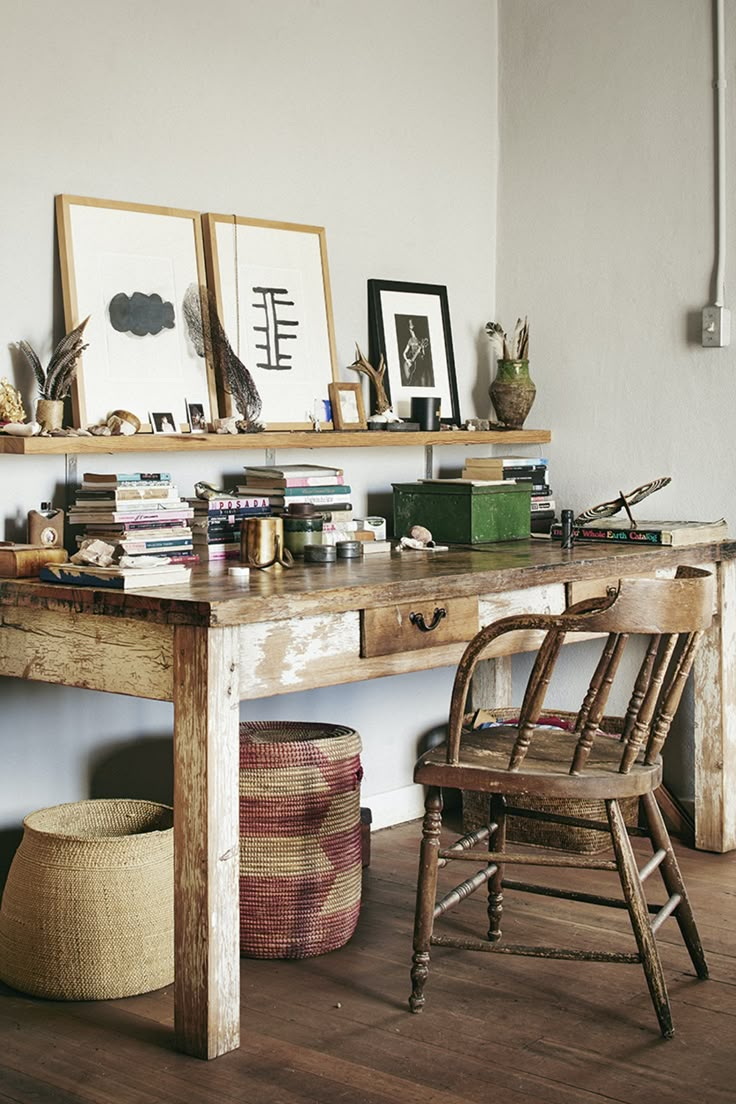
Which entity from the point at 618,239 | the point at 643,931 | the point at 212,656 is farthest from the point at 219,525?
the point at 618,239

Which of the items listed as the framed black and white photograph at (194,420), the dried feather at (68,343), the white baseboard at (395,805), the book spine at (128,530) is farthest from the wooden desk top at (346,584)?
the white baseboard at (395,805)

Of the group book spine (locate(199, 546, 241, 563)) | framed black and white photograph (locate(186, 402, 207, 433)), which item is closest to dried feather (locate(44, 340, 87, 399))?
framed black and white photograph (locate(186, 402, 207, 433))

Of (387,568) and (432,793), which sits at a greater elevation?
(387,568)

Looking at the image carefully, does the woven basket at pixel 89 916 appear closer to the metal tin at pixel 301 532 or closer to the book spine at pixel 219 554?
the book spine at pixel 219 554

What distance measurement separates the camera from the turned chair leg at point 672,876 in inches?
A: 113

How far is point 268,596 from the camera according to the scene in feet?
Answer: 8.53

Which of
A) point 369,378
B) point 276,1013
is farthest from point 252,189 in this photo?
point 276,1013

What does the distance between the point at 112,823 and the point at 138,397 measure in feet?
3.34

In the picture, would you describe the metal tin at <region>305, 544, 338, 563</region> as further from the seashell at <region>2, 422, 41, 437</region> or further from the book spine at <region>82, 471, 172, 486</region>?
the seashell at <region>2, 422, 41, 437</region>

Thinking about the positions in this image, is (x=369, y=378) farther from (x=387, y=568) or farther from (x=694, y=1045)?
(x=694, y=1045)

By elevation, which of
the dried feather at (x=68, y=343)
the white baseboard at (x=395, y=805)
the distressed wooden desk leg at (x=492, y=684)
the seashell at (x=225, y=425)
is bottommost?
the white baseboard at (x=395, y=805)

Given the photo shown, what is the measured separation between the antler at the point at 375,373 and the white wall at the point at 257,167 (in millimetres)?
36

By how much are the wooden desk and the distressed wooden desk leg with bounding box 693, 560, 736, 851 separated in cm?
94

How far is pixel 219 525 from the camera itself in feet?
10.8
